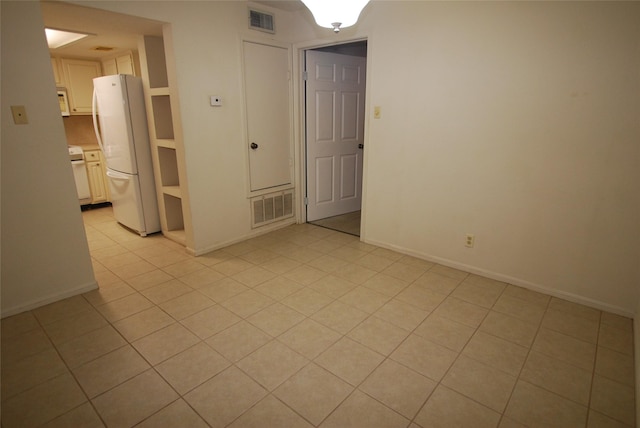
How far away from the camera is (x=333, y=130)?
4309mm

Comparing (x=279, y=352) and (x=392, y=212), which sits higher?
(x=392, y=212)

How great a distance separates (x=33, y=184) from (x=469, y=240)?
10.9 ft

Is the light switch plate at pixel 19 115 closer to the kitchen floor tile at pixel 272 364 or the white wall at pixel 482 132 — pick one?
the white wall at pixel 482 132

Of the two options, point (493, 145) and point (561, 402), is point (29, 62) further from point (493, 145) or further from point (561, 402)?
point (561, 402)

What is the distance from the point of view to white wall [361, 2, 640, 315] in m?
2.25

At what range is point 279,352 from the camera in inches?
80.6

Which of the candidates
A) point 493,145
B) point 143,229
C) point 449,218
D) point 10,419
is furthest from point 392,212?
point 10,419

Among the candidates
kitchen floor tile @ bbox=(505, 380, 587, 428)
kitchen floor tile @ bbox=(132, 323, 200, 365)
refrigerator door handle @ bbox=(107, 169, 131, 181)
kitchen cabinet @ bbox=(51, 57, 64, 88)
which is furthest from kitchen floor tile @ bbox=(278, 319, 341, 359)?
kitchen cabinet @ bbox=(51, 57, 64, 88)

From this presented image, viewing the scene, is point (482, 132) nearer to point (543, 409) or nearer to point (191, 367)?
point (543, 409)

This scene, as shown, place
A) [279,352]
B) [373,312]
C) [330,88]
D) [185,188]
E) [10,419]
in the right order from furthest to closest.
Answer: [330,88]
[185,188]
[373,312]
[279,352]
[10,419]

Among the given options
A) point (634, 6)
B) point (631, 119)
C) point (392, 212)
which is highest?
point (634, 6)

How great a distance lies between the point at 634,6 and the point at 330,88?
273 cm

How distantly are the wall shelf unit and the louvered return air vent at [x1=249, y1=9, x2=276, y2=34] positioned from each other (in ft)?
2.87

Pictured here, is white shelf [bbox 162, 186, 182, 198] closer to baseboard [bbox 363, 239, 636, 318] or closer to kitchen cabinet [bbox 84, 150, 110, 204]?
kitchen cabinet [bbox 84, 150, 110, 204]
